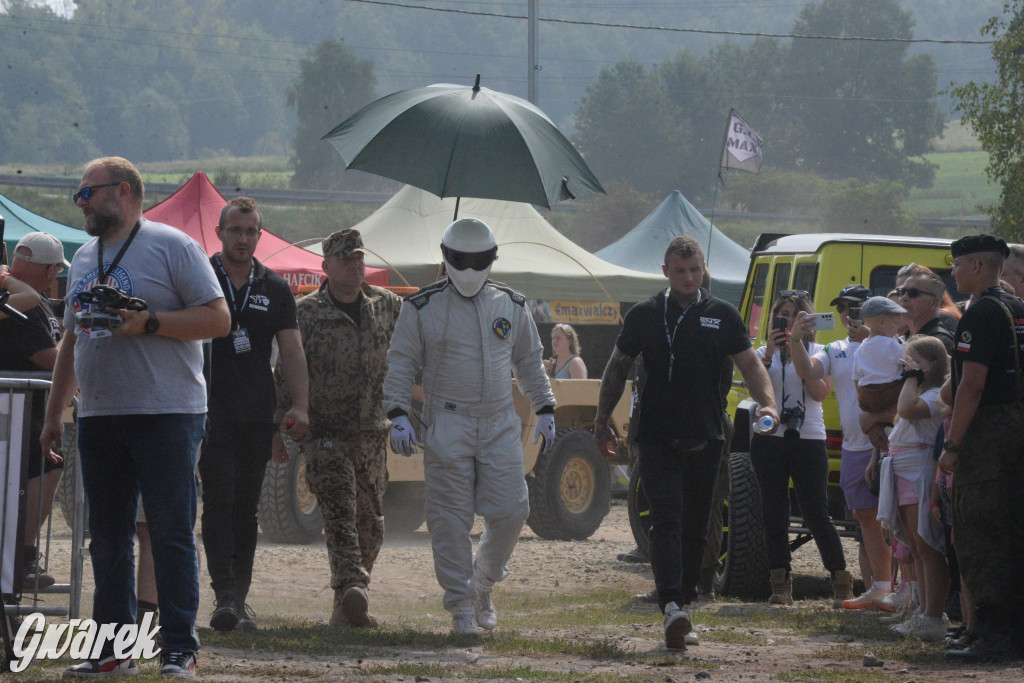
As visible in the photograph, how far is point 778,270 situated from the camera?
9.24 m

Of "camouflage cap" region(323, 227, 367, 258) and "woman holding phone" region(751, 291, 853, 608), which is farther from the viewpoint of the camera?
"woman holding phone" region(751, 291, 853, 608)

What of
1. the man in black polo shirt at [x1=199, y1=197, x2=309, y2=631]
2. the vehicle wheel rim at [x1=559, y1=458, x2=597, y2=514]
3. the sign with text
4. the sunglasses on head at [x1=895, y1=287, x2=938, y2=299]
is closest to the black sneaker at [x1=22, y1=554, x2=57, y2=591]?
the man in black polo shirt at [x1=199, y1=197, x2=309, y2=631]

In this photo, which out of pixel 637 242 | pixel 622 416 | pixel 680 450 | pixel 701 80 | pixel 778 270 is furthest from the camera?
pixel 701 80

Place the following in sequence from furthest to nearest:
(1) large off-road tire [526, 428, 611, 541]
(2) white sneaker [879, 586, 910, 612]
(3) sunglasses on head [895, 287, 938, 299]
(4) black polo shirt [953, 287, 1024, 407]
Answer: (1) large off-road tire [526, 428, 611, 541], (2) white sneaker [879, 586, 910, 612], (3) sunglasses on head [895, 287, 938, 299], (4) black polo shirt [953, 287, 1024, 407]

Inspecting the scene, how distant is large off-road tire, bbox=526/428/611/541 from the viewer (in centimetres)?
1159

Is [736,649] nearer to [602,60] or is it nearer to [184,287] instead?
[184,287]

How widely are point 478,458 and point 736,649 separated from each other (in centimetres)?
152

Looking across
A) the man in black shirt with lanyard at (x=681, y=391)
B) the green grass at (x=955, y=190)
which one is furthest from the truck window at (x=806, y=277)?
the green grass at (x=955, y=190)

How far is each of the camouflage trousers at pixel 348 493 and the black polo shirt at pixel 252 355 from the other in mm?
448

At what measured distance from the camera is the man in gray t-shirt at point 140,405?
15.4 ft

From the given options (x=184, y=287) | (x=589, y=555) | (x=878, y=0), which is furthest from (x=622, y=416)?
(x=878, y=0)

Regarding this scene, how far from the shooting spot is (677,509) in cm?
638

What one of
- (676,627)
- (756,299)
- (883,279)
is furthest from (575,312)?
(676,627)

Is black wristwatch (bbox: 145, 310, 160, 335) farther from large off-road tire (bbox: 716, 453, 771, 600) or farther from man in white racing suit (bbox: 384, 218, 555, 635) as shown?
large off-road tire (bbox: 716, 453, 771, 600)
